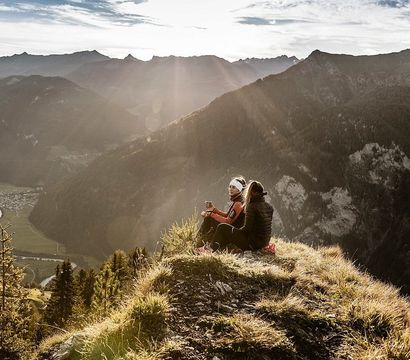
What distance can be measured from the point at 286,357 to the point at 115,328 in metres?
2.81

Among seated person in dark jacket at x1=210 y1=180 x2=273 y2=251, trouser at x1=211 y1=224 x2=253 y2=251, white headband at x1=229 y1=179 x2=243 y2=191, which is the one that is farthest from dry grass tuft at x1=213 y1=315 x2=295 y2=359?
white headband at x1=229 y1=179 x2=243 y2=191

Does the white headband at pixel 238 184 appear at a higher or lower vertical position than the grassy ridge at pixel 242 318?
higher

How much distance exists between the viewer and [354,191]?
619 feet

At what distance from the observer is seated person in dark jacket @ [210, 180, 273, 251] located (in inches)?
529

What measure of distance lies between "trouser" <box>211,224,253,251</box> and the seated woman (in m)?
0.34

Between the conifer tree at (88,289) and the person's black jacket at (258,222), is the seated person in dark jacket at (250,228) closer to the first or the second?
the person's black jacket at (258,222)

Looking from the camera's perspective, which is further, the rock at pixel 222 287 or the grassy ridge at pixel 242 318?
the rock at pixel 222 287

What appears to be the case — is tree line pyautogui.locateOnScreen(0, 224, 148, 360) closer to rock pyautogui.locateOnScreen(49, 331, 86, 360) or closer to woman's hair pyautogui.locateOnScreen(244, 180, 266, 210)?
rock pyautogui.locateOnScreen(49, 331, 86, 360)

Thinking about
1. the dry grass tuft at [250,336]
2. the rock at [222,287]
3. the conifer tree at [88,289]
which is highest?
the dry grass tuft at [250,336]

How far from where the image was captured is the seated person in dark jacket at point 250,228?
13445 millimetres

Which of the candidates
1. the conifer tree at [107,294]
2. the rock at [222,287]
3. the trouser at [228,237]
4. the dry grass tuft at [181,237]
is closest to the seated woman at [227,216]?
the trouser at [228,237]

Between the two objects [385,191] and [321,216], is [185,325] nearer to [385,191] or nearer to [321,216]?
[321,216]

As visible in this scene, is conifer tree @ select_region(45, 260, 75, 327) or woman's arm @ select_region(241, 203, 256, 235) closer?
woman's arm @ select_region(241, 203, 256, 235)

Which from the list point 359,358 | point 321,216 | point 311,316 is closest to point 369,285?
point 311,316
